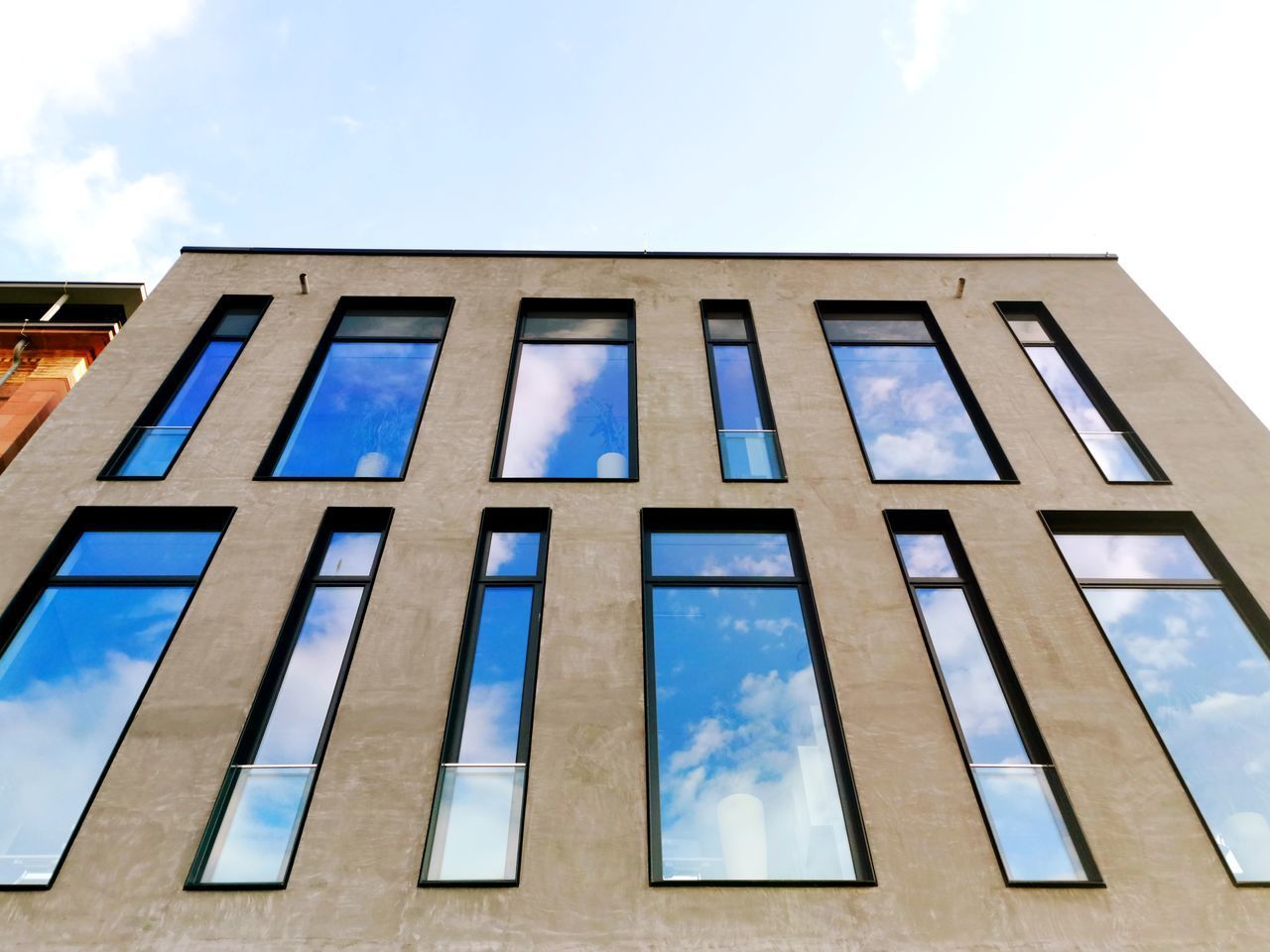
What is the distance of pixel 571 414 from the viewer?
35.7ft

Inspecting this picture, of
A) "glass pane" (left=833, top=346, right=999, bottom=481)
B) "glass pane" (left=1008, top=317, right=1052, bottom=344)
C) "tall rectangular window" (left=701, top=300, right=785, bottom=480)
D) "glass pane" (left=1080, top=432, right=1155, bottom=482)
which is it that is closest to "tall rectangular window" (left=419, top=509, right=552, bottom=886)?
"tall rectangular window" (left=701, top=300, right=785, bottom=480)

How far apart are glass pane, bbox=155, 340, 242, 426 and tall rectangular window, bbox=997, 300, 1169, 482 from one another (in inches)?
453

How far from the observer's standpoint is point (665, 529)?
937 cm

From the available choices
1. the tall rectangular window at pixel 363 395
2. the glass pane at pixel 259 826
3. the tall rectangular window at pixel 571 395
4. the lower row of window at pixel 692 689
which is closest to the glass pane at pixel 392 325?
the tall rectangular window at pixel 363 395

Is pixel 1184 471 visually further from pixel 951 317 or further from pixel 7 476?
pixel 7 476

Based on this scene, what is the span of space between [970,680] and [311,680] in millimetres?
6373

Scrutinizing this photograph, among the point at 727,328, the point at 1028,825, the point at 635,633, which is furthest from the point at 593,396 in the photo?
the point at 1028,825

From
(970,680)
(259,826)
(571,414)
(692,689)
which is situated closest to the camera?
(259,826)

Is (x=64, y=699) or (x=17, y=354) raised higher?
(x=17, y=354)

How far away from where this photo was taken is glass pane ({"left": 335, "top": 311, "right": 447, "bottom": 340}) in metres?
12.2

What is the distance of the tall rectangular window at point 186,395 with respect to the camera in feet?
32.7

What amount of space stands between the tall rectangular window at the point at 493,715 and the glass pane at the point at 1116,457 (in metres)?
6.95

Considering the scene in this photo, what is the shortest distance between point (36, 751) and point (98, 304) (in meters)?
10.6

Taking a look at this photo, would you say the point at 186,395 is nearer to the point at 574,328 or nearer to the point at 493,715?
the point at 574,328
